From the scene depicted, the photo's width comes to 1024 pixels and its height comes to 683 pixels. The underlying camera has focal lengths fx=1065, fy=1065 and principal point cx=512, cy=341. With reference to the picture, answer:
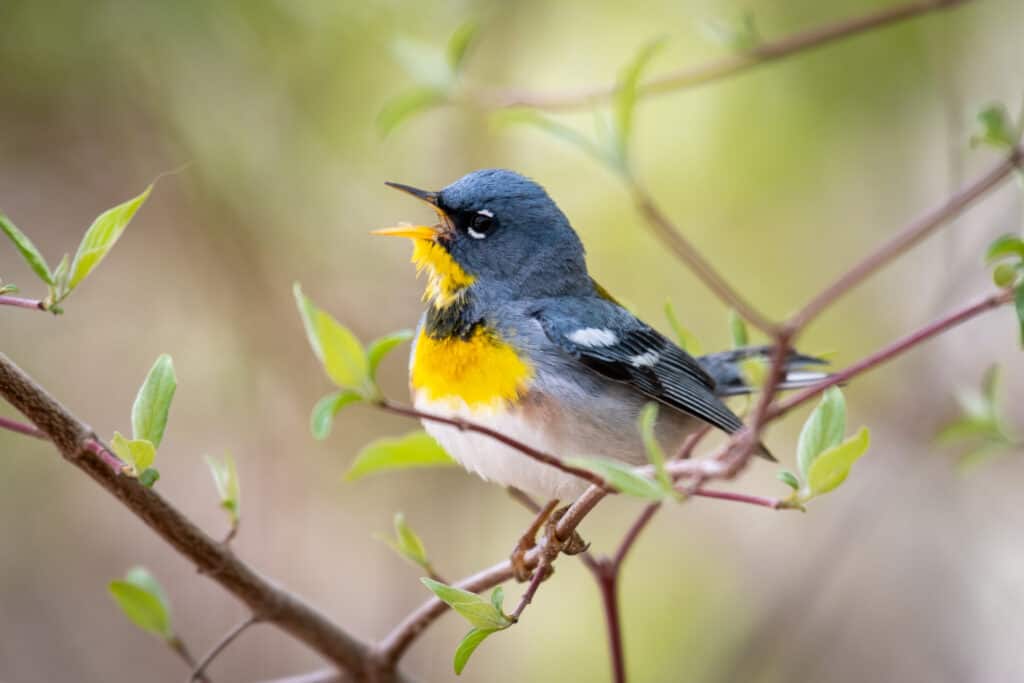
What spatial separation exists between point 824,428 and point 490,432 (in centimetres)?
51

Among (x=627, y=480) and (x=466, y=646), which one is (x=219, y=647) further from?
(x=627, y=480)

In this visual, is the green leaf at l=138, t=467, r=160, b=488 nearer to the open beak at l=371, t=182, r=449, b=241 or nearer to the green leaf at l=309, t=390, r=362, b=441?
the green leaf at l=309, t=390, r=362, b=441

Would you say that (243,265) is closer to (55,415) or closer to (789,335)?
(55,415)

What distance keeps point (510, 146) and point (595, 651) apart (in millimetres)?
2247

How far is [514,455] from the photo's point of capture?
95.4 inches

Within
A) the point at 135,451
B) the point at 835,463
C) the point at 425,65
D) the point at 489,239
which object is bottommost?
the point at 135,451

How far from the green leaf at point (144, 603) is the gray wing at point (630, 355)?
110cm

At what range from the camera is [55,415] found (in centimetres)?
164

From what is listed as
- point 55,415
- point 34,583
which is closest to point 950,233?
point 55,415

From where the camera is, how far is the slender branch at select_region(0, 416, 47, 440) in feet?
5.10

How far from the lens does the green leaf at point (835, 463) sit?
140 centimetres

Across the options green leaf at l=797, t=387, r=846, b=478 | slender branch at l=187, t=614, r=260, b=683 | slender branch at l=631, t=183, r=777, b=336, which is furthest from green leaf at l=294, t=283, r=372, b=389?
slender branch at l=187, t=614, r=260, b=683

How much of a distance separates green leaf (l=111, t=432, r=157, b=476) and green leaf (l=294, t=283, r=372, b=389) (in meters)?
0.36

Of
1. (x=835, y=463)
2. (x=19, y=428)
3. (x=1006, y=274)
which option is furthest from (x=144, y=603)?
(x=1006, y=274)
